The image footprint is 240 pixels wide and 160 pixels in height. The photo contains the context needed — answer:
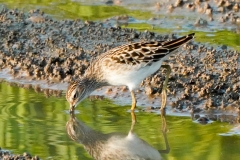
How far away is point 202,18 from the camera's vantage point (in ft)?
48.4

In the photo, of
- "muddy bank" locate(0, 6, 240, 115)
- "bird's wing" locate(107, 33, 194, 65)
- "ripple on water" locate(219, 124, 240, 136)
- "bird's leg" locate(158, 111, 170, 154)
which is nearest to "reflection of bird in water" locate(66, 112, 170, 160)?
"bird's leg" locate(158, 111, 170, 154)

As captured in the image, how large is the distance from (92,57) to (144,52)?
2.71m

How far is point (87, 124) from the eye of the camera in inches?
378

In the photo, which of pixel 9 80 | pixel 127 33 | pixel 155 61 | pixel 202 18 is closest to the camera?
pixel 155 61

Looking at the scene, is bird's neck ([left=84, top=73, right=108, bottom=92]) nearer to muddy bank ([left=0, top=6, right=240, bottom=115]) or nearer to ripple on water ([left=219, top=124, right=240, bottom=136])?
muddy bank ([left=0, top=6, right=240, bottom=115])

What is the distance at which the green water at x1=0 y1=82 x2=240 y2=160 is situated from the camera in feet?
27.5

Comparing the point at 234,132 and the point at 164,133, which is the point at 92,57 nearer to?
the point at 164,133

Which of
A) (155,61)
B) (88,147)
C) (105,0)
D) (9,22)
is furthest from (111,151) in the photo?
(105,0)

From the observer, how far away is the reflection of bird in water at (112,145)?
837cm

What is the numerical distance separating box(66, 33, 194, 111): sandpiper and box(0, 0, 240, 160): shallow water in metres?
0.34

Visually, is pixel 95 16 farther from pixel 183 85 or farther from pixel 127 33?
pixel 183 85

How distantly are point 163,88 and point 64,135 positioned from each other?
80.0 inches

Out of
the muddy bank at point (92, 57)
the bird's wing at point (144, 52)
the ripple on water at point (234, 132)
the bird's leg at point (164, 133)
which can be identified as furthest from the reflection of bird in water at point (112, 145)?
the muddy bank at point (92, 57)

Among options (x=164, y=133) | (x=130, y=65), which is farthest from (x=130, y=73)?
(x=164, y=133)
